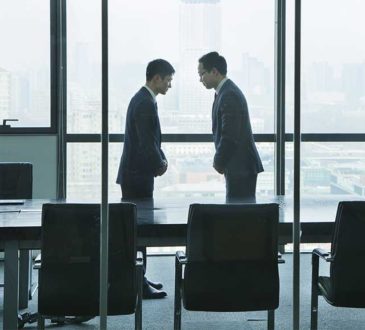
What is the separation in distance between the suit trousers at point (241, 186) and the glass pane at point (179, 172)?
138 cm

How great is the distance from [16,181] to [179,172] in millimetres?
1902

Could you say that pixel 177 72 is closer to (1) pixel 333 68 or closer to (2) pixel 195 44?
(2) pixel 195 44

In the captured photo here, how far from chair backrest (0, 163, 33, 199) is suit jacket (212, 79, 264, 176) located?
4.12 feet

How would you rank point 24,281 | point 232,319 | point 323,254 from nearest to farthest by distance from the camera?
point 323,254 → point 232,319 → point 24,281

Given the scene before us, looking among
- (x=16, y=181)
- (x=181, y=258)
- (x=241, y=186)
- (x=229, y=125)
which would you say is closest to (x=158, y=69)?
(x=229, y=125)

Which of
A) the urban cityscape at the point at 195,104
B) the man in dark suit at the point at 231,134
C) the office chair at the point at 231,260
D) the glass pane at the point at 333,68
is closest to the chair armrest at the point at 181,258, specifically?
the office chair at the point at 231,260

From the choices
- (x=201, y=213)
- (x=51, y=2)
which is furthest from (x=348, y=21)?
(x=201, y=213)

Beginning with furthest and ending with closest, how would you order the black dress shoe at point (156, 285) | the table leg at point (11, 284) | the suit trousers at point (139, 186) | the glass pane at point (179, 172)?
the glass pane at point (179, 172) < the black dress shoe at point (156, 285) < the suit trousers at point (139, 186) < the table leg at point (11, 284)

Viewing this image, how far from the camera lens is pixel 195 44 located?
→ 6184 mm

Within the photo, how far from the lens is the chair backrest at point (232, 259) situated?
3164mm

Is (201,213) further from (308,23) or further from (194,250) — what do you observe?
(308,23)

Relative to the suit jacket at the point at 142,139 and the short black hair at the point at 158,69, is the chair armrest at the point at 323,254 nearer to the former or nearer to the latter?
the suit jacket at the point at 142,139

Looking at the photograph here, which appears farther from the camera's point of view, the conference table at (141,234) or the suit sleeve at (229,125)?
the suit sleeve at (229,125)

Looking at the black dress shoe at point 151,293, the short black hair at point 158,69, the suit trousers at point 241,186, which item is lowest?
the black dress shoe at point 151,293
